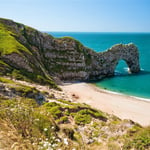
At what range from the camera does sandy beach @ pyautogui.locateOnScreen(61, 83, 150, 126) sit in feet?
123

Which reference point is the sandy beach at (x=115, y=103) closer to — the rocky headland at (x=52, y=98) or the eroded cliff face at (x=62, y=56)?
the rocky headland at (x=52, y=98)

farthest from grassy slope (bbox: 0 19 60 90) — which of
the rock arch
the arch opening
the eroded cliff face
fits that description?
the arch opening

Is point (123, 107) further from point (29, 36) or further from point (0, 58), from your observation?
point (29, 36)

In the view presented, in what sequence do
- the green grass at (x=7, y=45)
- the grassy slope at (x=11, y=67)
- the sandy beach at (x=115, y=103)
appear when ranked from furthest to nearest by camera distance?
the green grass at (x=7, y=45) → the grassy slope at (x=11, y=67) → the sandy beach at (x=115, y=103)

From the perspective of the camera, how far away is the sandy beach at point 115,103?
37.6 metres

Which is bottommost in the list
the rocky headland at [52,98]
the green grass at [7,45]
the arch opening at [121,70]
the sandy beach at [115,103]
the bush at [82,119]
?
the sandy beach at [115,103]

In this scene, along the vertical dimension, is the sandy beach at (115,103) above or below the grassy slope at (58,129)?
below

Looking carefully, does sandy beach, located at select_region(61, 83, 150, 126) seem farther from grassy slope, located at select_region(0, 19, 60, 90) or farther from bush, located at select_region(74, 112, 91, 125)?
bush, located at select_region(74, 112, 91, 125)

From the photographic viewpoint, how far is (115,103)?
143 feet

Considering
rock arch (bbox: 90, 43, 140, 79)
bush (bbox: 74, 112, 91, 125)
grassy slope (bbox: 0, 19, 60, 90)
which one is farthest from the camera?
rock arch (bbox: 90, 43, 140, 79)

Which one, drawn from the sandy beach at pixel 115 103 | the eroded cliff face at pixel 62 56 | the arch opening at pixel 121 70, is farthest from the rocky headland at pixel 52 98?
the sandy beach at pixel 115 103

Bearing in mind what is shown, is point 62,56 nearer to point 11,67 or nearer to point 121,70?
point 11,67

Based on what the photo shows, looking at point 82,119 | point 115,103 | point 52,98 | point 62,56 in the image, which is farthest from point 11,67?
point 62,56

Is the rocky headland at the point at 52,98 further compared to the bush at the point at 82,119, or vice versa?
the bush at the point at 82,119
